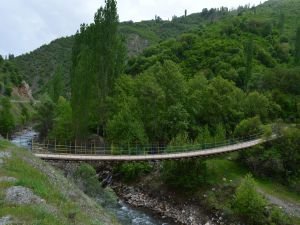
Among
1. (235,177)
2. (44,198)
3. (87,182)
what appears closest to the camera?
(44,198)

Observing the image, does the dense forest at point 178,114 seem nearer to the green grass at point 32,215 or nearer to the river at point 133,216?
the river at point 133,216

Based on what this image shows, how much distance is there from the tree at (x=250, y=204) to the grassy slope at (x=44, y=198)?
1573cm

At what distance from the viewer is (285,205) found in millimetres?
38625

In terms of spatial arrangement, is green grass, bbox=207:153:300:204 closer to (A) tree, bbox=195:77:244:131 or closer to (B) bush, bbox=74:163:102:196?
(A) tree, bbox=195:77:244:131

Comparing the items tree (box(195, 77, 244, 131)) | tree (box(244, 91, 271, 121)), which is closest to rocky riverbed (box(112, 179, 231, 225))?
tree (box(195, 77, 244, 131))

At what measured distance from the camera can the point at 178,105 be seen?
52.3 meters

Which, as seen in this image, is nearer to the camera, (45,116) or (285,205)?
(285,205)

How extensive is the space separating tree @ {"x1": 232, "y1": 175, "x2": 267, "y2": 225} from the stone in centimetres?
2081

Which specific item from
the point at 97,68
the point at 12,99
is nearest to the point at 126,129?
the point at 97,68

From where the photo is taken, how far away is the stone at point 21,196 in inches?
740

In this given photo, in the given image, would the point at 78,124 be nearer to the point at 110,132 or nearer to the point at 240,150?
the point at 110,132

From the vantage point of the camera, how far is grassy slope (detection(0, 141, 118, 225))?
659 inches

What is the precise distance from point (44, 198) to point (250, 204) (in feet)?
68.1

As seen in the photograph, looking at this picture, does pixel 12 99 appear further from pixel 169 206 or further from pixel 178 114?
pixel 169 206
